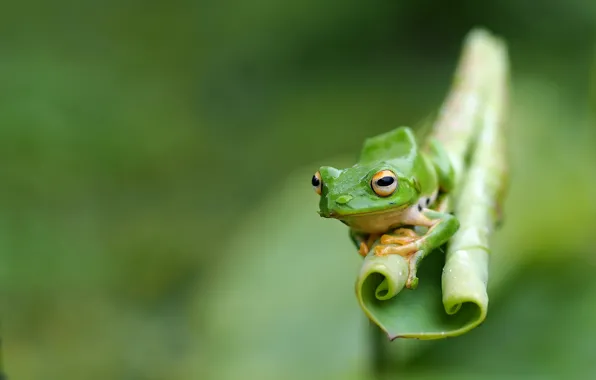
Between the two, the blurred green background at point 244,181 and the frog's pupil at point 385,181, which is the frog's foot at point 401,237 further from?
the blurred green background at point 244,181

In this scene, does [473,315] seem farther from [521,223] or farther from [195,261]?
[195,261]

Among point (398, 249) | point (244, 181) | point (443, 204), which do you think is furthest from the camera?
point (244, 181)

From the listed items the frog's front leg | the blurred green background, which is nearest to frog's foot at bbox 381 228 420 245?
the frog's front leg

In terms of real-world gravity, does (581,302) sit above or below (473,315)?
above

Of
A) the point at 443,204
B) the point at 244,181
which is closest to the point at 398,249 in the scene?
the point at 443,204

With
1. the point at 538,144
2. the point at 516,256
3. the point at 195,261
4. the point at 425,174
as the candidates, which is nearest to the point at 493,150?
the point at 425,174

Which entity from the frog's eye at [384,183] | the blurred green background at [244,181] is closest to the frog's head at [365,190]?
the frog's eye at [384,183]

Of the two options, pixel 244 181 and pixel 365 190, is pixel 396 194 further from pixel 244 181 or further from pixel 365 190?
pixel 244 181
